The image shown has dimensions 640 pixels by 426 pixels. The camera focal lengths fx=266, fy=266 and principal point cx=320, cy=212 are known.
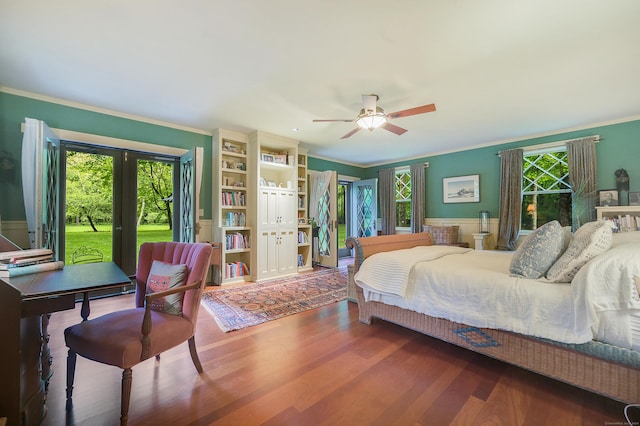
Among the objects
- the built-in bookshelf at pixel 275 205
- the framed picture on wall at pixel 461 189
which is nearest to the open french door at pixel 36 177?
the built-in bookshelf at pixel 275 205

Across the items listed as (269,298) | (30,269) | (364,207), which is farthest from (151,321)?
(364,207)

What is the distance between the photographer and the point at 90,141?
11.8ft

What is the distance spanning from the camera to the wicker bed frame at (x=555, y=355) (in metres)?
1.50

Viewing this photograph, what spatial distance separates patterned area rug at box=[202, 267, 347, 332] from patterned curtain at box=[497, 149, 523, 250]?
3.07m

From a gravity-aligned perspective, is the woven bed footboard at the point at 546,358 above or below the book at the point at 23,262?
below

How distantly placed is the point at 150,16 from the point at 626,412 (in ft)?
13.1

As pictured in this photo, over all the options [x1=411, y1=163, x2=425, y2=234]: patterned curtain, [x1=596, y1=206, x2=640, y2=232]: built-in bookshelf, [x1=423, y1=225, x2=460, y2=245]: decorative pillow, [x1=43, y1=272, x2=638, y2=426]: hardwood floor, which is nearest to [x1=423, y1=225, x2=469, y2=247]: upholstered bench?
[x1=423, y1=225, x2=460, y2=245]: decorative pillow

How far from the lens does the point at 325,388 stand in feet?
5.82

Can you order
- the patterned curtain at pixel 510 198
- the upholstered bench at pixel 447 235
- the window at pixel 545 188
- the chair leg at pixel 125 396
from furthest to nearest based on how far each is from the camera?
the upholstered bench at pixel 447 235, the patterned curtain at pixel 510 198, the window at pixel 545 188, the chair leg at pixel 125 396

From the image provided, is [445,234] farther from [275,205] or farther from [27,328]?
[27,328]

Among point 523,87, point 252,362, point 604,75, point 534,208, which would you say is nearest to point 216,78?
point 252,362

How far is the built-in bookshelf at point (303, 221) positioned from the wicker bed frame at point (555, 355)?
3123 mm

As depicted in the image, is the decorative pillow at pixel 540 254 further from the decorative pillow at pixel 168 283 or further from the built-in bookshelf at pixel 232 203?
the built-in bookshelf at pixel 232 203

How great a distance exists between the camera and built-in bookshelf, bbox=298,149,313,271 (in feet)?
18.0
